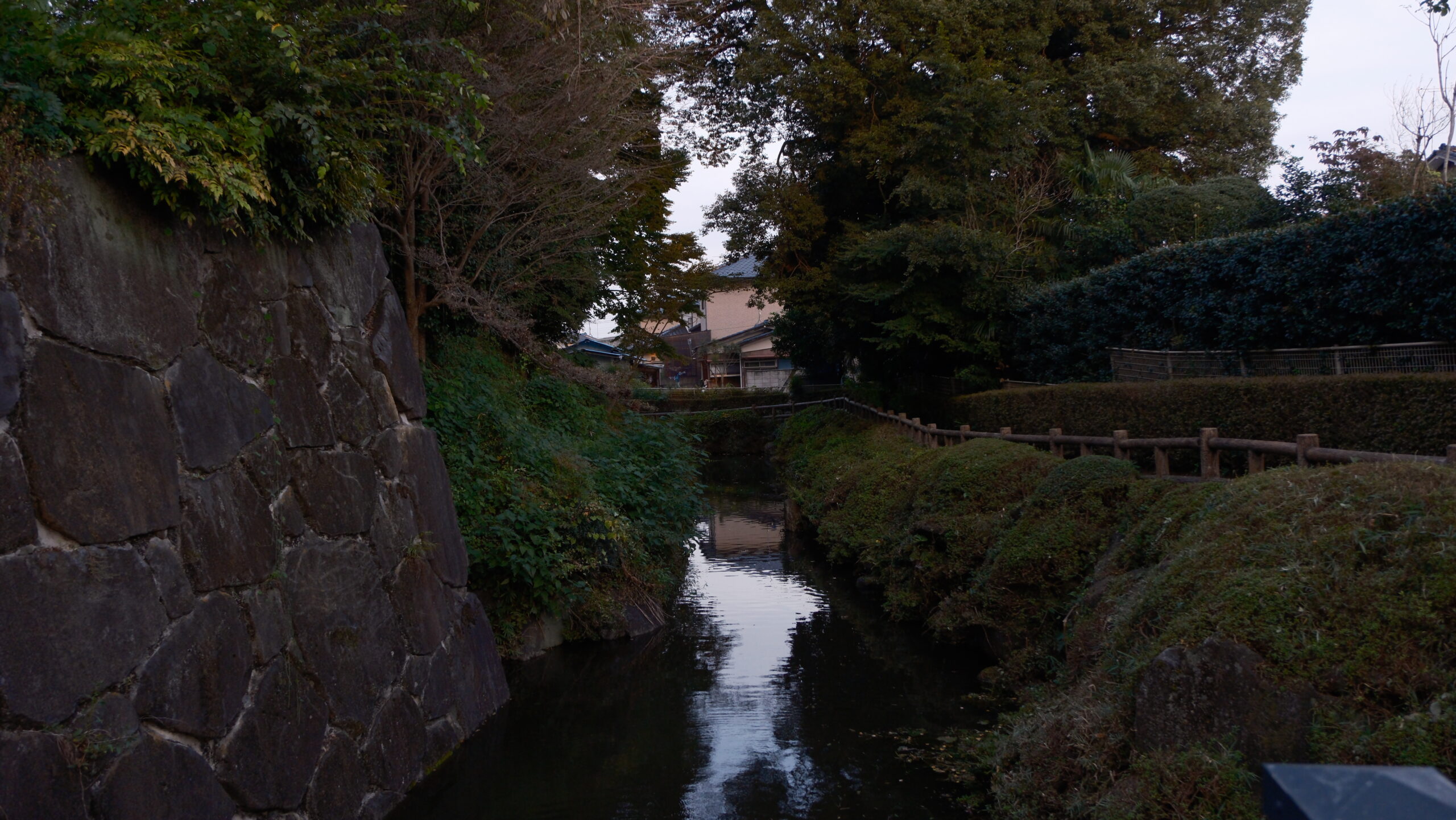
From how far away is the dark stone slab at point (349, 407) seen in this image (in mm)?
6127

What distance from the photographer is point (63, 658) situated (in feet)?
12.2

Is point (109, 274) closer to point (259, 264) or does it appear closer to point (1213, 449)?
point (259, 264)

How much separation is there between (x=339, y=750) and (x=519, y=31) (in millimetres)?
7341

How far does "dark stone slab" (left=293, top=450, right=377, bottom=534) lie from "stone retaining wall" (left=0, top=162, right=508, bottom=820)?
0.02m

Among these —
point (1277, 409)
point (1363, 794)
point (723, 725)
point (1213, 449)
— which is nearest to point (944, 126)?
point (1277, 409)

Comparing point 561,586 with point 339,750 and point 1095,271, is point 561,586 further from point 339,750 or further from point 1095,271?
point 1095,271

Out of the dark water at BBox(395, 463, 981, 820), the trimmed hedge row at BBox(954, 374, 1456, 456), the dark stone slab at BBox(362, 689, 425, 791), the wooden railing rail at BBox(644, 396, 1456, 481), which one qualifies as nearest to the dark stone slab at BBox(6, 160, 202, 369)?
the dark stone slab at BBox(362, 689, 425, 791)

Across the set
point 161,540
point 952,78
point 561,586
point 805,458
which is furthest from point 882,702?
point 805,458

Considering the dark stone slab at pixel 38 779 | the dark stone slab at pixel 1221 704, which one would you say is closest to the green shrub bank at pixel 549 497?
the dark stone slab at pixel 38 779

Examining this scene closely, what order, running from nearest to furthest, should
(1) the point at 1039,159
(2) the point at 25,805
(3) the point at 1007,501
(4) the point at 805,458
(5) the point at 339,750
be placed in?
(2) the point at 25,805
(5) the point at 339,750
(3) the point at 1007,501
(1) the point at 1039,159
(4) the point at 805,458

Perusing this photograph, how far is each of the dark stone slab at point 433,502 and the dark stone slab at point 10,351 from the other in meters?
3.22

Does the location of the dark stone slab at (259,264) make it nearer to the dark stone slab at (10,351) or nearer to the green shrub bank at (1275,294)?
the dark stone slab at (10,351)

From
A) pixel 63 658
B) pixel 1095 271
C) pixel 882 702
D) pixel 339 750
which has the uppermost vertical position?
pixel 1095 271

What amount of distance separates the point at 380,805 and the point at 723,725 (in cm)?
311
